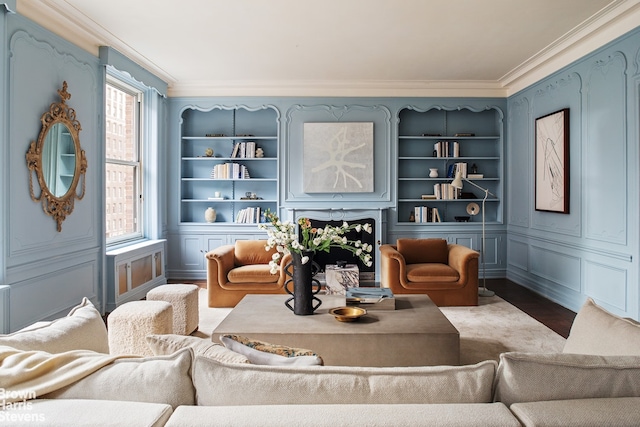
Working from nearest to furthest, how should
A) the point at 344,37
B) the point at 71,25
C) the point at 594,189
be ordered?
1. the point at 71,25
2. the point at 594,189
3. the point at 344,37

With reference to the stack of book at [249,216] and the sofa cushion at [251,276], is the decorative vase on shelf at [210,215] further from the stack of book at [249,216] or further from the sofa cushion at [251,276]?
the sofa cushion at [251,276]

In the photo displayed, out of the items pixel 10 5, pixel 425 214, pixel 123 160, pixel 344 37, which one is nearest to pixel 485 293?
pixel 425 214

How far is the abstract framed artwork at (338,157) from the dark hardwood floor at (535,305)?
2228 millimetres

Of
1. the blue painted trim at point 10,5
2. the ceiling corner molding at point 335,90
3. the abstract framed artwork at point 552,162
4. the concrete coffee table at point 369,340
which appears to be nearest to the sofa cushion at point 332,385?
the concrete coffee table at point 369,340

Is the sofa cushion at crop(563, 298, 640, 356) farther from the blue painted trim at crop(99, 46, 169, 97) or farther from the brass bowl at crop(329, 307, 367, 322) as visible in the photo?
the blue painted trim at crop(99, 46, 169, 97)

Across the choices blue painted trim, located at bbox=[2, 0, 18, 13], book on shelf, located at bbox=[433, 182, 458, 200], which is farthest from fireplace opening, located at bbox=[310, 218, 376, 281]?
blue painted trim, located at bbox=[2, 0, 18, 13]

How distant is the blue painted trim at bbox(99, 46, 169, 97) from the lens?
4.79m

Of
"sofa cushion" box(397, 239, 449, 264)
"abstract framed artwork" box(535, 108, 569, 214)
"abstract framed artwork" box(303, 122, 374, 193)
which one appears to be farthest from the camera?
"abstract framed artwork" box(303, 122, 374, 193)

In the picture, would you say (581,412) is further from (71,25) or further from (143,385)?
(71,25)

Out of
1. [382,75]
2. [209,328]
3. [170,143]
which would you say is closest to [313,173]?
[382,75]

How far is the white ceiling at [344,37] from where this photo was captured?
3945 mm

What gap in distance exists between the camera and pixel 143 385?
118 centimetres

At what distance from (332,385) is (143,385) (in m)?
0.49

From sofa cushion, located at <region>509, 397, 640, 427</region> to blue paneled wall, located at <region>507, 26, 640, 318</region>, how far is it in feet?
11.6
